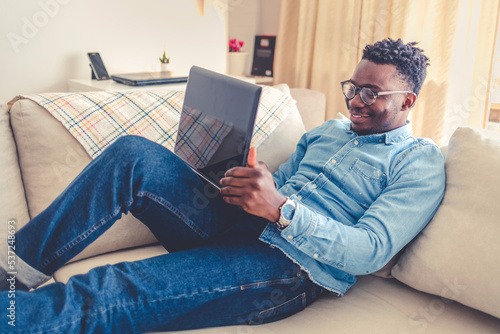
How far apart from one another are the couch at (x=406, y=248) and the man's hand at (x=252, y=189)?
1.03 feet

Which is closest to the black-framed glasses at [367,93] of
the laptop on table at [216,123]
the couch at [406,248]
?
the couch at [406,248]

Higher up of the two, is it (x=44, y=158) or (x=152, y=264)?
(x=44, y=158)

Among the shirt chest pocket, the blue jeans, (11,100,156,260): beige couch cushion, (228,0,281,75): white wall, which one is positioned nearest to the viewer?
the blue jeans

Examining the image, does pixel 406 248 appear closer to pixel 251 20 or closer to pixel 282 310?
pixel 282 310

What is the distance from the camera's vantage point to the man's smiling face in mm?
1286

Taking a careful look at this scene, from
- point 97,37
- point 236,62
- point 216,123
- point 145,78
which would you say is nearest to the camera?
point 216,123

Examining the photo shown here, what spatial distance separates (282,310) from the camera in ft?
3.65

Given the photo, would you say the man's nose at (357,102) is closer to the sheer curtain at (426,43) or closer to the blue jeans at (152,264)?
the blue jeans at (152,264)

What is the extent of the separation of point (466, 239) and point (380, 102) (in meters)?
0.45

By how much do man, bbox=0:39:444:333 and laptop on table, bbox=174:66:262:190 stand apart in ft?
0.18

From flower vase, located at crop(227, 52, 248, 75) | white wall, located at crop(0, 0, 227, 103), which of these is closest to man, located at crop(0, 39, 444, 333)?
white wall, located at crop(0, 0, 227, 103)

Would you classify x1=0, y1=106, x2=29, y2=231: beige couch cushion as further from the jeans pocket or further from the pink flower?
the pink flower

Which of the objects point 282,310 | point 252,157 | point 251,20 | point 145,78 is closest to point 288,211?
point 252,157

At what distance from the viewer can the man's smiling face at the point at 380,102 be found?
1286mm
